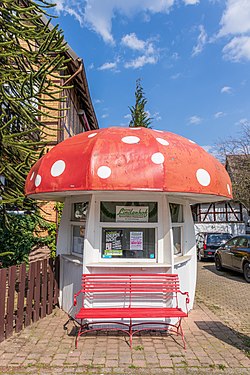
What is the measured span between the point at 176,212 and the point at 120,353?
330 cm

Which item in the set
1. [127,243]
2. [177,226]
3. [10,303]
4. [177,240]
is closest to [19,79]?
[127,243]

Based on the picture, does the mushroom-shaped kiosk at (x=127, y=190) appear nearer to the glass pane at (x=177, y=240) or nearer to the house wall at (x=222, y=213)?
the glass pane at (x=177, y=240)

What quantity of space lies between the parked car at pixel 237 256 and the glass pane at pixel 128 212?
7.24m

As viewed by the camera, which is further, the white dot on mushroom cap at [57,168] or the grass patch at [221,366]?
the white dot on mushroom cap at [57,168]

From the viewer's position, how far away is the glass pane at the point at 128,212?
6008 mm

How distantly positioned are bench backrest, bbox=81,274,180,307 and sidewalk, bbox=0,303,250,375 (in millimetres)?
601

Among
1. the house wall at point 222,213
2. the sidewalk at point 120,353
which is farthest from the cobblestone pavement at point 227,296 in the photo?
the house wall at point 222,213

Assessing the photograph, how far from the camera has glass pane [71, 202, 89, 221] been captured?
21.8ft

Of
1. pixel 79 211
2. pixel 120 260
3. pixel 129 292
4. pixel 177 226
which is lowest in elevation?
pixel 129 292

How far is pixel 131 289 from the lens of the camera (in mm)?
5637

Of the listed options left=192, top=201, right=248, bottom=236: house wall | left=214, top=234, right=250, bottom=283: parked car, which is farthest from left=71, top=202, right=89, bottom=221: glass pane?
left=192, top=201, right=248, bottom=236: house wall

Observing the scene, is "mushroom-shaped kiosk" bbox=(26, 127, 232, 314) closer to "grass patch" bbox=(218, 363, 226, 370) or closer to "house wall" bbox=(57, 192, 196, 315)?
"house wall" bbox=(57, 192, 196, 315)

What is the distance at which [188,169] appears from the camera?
5.43 metres

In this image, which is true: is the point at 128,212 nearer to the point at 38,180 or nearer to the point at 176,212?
the point at 176,212
